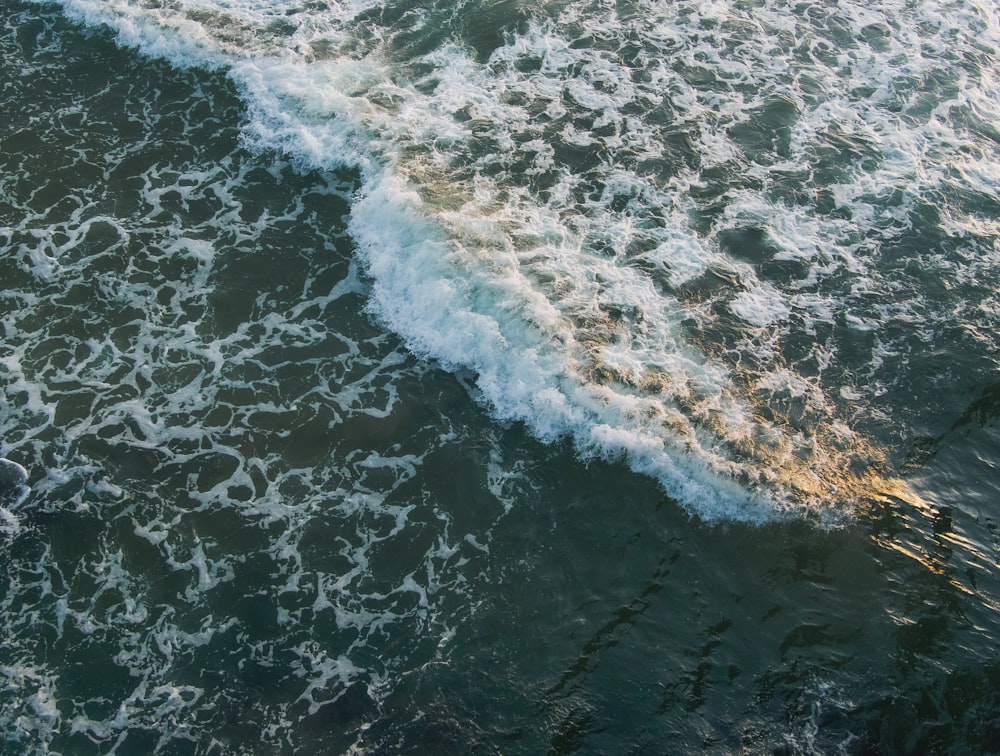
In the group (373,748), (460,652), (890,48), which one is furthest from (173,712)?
(890,48)

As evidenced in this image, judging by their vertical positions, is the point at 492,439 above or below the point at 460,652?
above

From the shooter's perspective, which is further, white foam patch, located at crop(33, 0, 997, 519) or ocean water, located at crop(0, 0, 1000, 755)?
white foam patch, located at crop(33, 0, 997, 519)

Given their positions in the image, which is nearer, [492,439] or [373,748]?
[373,748]

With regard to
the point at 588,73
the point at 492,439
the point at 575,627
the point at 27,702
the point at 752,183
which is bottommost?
the point at 27,702

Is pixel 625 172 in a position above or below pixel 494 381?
above

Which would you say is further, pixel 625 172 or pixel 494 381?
pixel 625 172

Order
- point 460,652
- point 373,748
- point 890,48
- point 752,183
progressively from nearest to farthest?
point 373,748 < point 460,652 < point 752,183 < point 890,48

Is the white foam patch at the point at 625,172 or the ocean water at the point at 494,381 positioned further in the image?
the white foam patch at the point at 625,172

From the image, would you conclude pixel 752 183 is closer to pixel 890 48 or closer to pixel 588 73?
pixel 588 73
